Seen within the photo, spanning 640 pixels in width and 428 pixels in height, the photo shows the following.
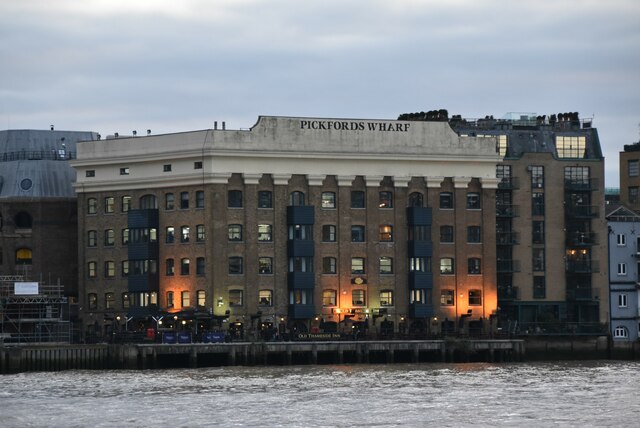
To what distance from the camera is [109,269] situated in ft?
550

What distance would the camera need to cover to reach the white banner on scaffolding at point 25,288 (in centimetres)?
16000

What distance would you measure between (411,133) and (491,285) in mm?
13641

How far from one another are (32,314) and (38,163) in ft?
54.5

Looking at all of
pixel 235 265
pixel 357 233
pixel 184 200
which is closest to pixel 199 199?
pixel 184 200

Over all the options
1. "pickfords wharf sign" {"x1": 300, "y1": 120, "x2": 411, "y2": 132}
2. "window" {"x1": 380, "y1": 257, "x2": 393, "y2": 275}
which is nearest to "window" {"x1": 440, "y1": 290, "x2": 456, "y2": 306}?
"window" {"x1": 380, "y1": 257, "x2": 393, "y2": 275}

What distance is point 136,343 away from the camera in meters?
150

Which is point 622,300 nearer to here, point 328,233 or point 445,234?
point 445,234

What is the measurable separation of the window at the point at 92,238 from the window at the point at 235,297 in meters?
13.5

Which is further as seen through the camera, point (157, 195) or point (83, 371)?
point (157, 195)

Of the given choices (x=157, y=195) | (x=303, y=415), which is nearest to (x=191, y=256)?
(x=157, y=195)

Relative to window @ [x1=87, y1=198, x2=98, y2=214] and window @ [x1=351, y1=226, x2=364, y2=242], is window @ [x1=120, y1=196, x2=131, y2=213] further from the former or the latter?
window @ [x1=351, y1=226, x2=364, y2=242]

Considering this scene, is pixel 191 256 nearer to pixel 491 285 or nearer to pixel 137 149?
pixel 137 149

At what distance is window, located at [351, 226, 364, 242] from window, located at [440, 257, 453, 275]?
6.88m

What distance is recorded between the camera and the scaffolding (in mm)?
157750
